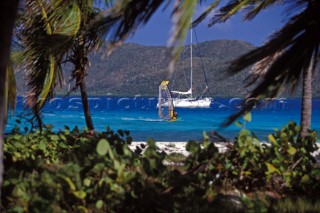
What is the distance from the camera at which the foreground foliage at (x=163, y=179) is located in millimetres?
2975

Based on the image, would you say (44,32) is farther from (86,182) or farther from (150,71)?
(150,71)

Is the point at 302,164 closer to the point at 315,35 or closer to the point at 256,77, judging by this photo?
the point at 256,77

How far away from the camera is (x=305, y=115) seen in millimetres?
6234

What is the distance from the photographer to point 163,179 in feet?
11.6

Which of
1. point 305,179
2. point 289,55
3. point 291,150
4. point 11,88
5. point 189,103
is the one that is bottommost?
point 189,103

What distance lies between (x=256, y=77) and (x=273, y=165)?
1185 millimetres

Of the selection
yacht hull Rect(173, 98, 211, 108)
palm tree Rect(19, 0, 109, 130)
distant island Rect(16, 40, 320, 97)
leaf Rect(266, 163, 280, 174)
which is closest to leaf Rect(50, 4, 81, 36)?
palm tree Rect(19, 0, 109, 130)

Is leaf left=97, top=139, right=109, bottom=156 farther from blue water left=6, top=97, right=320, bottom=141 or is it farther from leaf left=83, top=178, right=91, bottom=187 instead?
blue water left=6, top=97, right=320, bottom=141

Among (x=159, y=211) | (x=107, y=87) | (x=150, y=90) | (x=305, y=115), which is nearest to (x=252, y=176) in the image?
(x=159, y=211)

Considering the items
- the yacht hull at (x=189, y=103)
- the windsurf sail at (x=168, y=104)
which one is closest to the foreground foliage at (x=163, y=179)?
the windsurf sail at (x=168, y=104)

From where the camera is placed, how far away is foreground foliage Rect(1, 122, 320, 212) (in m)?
2.97

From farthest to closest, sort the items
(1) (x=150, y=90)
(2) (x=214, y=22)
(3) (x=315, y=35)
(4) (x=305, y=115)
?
(1) (x=150, y=90), (2) (x=214, y=22), (4) (x=305, y=115), (3) (x=315, y=35)

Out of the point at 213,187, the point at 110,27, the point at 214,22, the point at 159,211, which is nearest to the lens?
the point at 110,27

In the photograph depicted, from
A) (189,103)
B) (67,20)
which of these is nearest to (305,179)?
(67,20)
